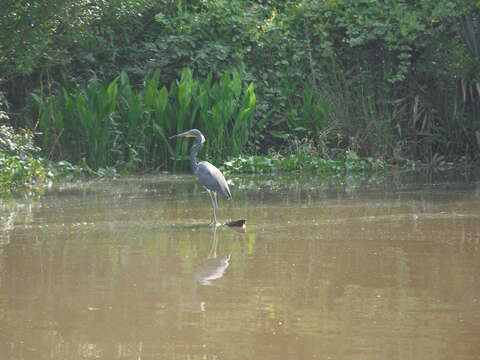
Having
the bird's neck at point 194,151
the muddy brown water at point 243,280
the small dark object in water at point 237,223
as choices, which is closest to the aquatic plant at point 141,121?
the bird's neck at point 194,151

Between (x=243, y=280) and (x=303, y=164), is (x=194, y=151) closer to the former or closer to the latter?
(x=303, y=164)

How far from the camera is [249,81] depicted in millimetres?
16828

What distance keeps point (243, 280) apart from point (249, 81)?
422 inches

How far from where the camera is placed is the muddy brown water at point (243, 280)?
16.0ft

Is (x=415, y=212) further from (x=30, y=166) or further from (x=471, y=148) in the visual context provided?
(x=471, y=148)

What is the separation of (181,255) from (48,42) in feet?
25.6

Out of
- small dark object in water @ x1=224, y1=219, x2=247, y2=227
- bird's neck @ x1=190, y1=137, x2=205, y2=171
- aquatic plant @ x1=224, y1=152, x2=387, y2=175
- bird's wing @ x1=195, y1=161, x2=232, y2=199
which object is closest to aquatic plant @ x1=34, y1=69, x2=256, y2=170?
aquatic plant @ x1=224, y1=152, x2=387, y2=175

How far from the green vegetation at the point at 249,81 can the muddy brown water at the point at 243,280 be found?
14.3 feet

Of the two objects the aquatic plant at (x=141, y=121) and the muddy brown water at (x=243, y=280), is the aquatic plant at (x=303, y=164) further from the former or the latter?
the muddy brown water at (x=243, y=280)

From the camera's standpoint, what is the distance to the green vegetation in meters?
14.9

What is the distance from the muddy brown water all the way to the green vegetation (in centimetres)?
436

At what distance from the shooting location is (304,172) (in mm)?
14578

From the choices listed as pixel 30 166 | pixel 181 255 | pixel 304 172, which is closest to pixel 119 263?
pixel 181 255

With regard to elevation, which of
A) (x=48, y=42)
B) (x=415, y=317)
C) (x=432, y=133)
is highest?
(x=48, y=42)
